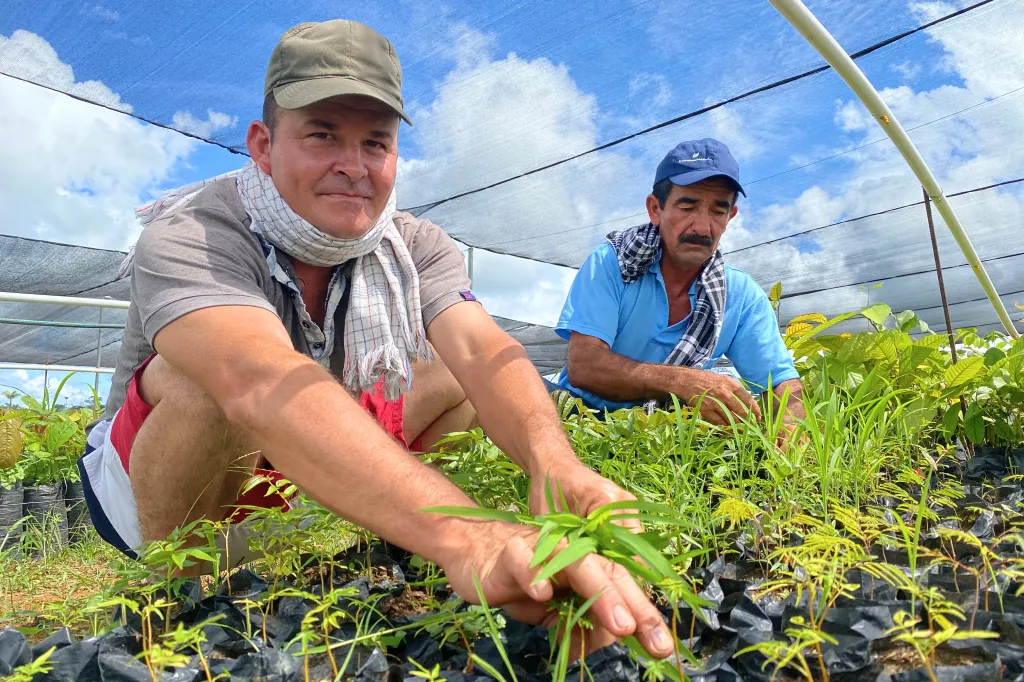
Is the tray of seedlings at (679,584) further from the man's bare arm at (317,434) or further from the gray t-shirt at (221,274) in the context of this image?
the gray t-shirt at (221,274)

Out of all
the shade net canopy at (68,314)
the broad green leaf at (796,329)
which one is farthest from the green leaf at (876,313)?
the shade net canopy at (68,314)

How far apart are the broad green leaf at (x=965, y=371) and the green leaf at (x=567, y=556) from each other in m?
1.48

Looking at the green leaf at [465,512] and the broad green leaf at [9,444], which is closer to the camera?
the green leaf at [465,512]

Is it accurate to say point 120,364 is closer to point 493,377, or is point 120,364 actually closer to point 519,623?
point 493,377

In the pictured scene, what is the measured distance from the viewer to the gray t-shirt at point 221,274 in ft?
4.35

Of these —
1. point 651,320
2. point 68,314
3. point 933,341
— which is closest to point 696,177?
point 651,320

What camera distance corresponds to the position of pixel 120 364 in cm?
180

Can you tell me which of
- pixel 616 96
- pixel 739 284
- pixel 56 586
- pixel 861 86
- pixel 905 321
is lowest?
pixel 56 586

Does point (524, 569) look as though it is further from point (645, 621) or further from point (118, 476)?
point (118, 476)

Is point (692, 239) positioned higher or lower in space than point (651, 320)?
higher

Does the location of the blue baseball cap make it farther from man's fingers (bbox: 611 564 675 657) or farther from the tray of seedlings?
man's fingers (bbox: 611 564 675 657)

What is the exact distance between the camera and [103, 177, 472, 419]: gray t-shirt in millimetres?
1325

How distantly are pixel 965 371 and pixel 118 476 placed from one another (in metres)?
2.05

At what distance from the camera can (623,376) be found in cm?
244
